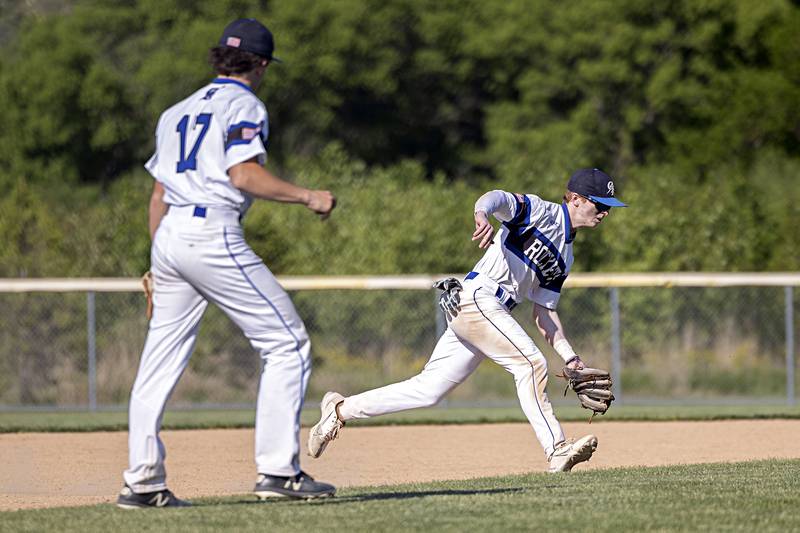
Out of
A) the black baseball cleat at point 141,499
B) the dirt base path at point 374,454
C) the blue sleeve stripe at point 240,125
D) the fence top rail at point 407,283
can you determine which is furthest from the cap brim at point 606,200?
the fence top rail at point 407,283

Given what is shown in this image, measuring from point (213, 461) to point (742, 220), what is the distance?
14.1 m

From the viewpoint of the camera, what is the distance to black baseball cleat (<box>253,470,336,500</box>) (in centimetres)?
638

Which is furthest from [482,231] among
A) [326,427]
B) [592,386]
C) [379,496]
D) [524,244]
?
[326,427]

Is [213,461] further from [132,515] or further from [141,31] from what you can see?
[141,31]

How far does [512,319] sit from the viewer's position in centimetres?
853

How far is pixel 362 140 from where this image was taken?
125 feet

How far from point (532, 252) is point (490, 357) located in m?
0.66

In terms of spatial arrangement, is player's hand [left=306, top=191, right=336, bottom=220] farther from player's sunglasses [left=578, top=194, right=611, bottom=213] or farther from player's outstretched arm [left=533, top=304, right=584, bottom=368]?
player's outstretched arm [left=533, top=304, right=584, bottom=368]

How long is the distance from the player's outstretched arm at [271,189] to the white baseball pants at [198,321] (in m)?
0.19

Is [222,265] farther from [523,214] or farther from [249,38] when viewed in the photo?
[523,214]

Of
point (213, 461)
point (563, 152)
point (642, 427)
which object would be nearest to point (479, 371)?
point (642, 427)

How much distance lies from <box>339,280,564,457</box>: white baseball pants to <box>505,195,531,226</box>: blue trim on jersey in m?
0.47

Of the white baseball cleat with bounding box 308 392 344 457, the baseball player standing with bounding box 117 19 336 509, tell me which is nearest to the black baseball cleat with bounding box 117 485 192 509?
the baseball player standing with bounding box 117 19 336 509

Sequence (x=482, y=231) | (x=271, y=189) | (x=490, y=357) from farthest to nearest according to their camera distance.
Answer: (x=490, y=357)
(x=482, y=231)
(x=271, y=189)
